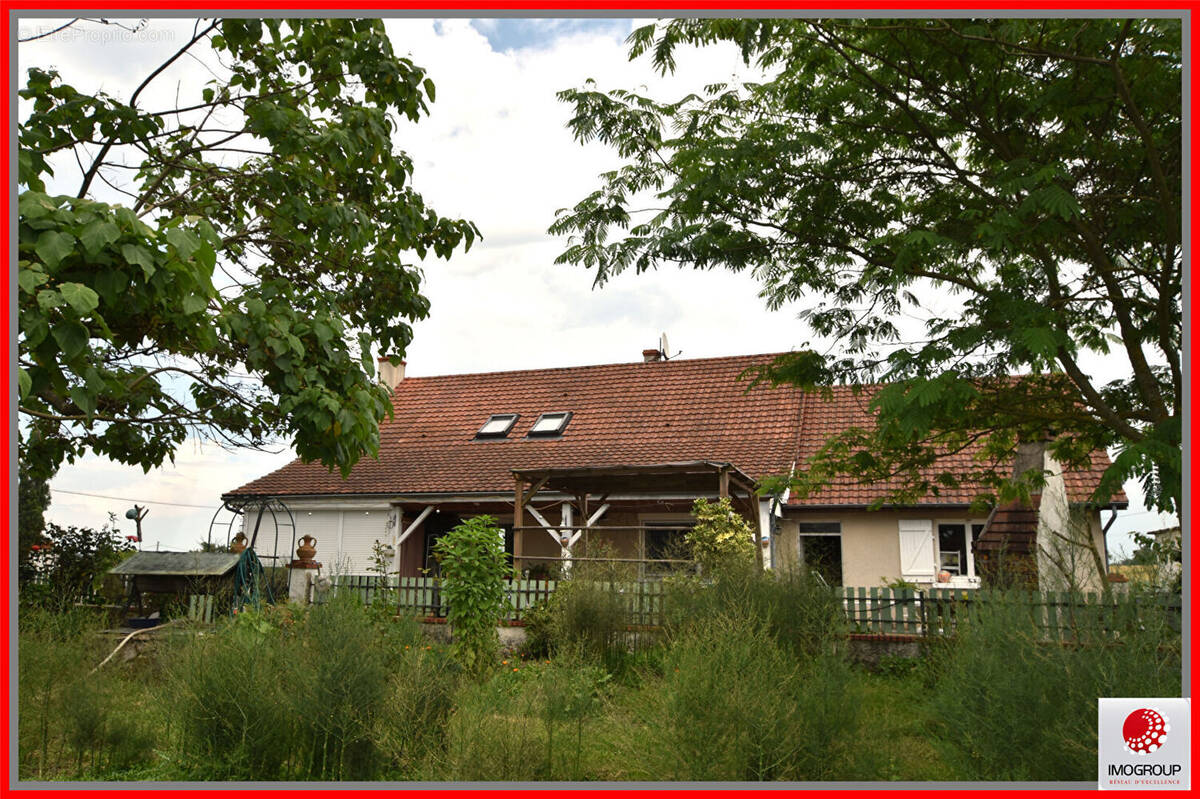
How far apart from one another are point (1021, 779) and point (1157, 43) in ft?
16.6

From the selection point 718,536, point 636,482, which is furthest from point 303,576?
point 718,536

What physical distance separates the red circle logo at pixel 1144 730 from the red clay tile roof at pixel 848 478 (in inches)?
355

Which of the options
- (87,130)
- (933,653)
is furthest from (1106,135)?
(87,130)

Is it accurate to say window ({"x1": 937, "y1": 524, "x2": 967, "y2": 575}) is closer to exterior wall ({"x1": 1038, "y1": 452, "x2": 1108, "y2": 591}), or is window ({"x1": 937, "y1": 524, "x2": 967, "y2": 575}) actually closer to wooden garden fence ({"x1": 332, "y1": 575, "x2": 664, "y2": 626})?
exterior wall ({"x1": 1038, "y1": 452, "x2": 1108, "y2": 591})

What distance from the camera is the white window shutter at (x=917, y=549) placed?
15.8 meters

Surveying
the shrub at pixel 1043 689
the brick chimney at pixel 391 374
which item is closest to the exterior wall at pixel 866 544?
the shrub at pixel 1043 689

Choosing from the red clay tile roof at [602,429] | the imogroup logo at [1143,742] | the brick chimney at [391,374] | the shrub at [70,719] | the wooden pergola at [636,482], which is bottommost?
the shrub at [70,719]

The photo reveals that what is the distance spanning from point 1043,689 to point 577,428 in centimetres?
1459

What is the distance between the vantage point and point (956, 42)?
6.95 m

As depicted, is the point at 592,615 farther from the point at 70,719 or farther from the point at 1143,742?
the point at 1143,742

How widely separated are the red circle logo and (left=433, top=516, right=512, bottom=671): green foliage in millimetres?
6039

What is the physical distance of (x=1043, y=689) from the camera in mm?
4938

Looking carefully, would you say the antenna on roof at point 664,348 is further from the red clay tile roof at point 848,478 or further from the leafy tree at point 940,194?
the leafy tree at point 940,194

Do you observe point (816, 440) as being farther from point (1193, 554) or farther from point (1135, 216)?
point (1193, 554)
